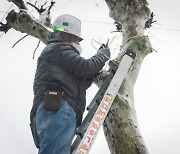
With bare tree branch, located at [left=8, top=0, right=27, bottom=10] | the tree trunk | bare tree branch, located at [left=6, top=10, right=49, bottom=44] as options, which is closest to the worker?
the tree trunk

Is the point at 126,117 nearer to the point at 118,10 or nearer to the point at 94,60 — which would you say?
the point at 94,60

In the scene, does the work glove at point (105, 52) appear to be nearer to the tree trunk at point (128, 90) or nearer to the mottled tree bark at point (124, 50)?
the mottled tree bark at point (124, 50)

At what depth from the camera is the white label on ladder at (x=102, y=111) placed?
9.25 feet

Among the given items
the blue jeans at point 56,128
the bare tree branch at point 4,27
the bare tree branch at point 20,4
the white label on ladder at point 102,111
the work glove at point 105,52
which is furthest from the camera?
the bare tree branch at point 20,4

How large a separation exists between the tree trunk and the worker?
0.67 metres

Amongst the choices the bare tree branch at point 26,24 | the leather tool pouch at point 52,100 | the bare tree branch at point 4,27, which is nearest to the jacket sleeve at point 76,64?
the leather tool pouch at point 52,100

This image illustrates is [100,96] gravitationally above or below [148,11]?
below

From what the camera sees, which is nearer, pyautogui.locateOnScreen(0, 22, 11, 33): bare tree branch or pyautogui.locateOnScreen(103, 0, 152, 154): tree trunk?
pyautogui.locateOnScreen(103, 0, 152, 154): tree trunk

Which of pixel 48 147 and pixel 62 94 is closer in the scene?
pixel 48 147

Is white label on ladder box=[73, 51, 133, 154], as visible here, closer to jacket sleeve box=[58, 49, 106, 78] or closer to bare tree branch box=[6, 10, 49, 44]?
jacket sleeve box=[58, 49, 106, 78]

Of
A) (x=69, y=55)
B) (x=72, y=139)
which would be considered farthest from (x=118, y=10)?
(x=72, y=139)

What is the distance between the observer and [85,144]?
2820mm

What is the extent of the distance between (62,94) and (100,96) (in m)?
0.59

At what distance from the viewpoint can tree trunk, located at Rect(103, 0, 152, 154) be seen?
3.46 metres
